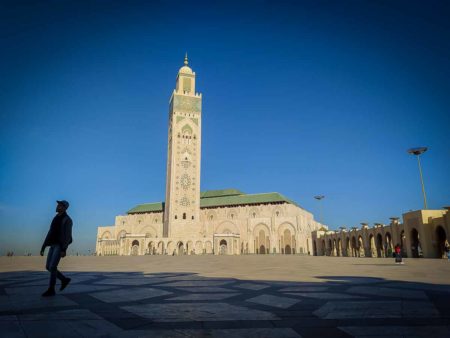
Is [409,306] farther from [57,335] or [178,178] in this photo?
[178,178]

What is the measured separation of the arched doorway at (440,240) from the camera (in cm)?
2695

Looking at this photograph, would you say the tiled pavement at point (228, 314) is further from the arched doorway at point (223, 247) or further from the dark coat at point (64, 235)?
the arched doorway at point (223, 247)

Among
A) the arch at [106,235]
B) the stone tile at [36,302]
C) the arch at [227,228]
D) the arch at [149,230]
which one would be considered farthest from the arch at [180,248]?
the stone tile at [36,302]

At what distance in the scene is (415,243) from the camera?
29906 millimetres

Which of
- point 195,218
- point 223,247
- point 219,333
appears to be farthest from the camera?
point 195,218

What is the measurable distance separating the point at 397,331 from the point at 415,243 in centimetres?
3180

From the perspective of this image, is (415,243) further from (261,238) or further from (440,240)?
(261,238)

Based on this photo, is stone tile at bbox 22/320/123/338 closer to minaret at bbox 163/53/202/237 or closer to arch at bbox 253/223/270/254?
minaret at bbox 163/53/202/237

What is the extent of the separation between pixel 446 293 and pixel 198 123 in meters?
Result: 72.1

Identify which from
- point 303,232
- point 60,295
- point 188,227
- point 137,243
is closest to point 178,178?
point 188,227

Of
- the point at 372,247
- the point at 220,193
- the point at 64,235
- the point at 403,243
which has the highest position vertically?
the point at 220,193

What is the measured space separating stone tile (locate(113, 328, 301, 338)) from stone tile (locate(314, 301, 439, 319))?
889 mm

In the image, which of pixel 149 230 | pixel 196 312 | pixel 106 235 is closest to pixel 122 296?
pixel 196 312

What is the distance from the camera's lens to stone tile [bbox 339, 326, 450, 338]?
9.37 feet
